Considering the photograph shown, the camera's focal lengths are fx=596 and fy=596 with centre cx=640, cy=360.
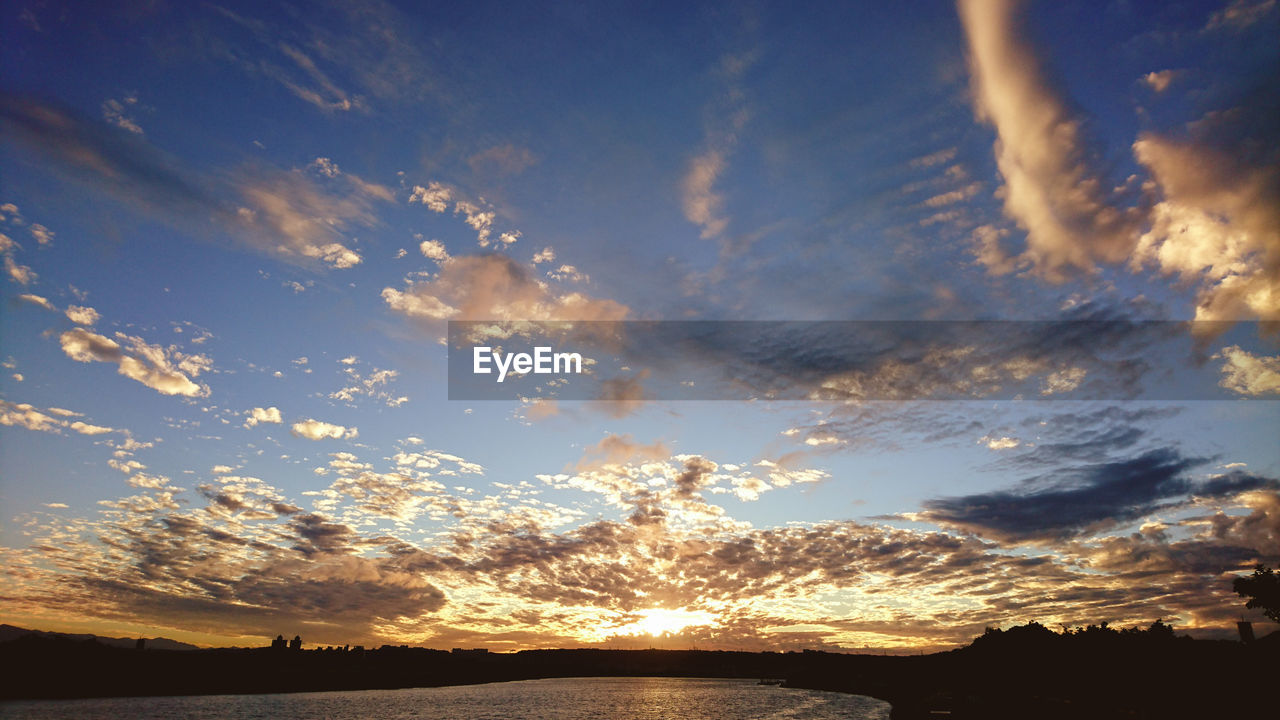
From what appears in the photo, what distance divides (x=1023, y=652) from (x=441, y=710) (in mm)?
165836

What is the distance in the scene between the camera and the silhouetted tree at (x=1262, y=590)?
97.9m

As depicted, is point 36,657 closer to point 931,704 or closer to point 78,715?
point 78,715

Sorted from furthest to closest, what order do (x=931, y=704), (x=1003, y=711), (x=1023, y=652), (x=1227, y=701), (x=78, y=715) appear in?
(x=1023, y=652) < (x=78, y=715) < (x=931, y=704) < (x=1003, y=711) < (x=1227, y=701)

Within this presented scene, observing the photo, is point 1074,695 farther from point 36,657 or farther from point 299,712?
point 36,657

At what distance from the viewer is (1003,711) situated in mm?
86688

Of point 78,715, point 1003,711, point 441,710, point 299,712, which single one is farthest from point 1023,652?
point 78,715

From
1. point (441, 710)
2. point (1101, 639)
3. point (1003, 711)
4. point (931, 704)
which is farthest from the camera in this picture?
point (441, 710)

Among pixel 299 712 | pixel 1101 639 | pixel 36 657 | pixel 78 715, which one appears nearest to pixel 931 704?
pixel 1101 639

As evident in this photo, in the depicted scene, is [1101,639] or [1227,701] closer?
[1227,701]

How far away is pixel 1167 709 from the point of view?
2918 inches

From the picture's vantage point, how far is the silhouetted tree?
3853 inches

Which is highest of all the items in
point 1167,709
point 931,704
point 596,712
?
point 1167,709

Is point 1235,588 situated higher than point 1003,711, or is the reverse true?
point 1235,588

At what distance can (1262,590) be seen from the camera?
99.1 m
